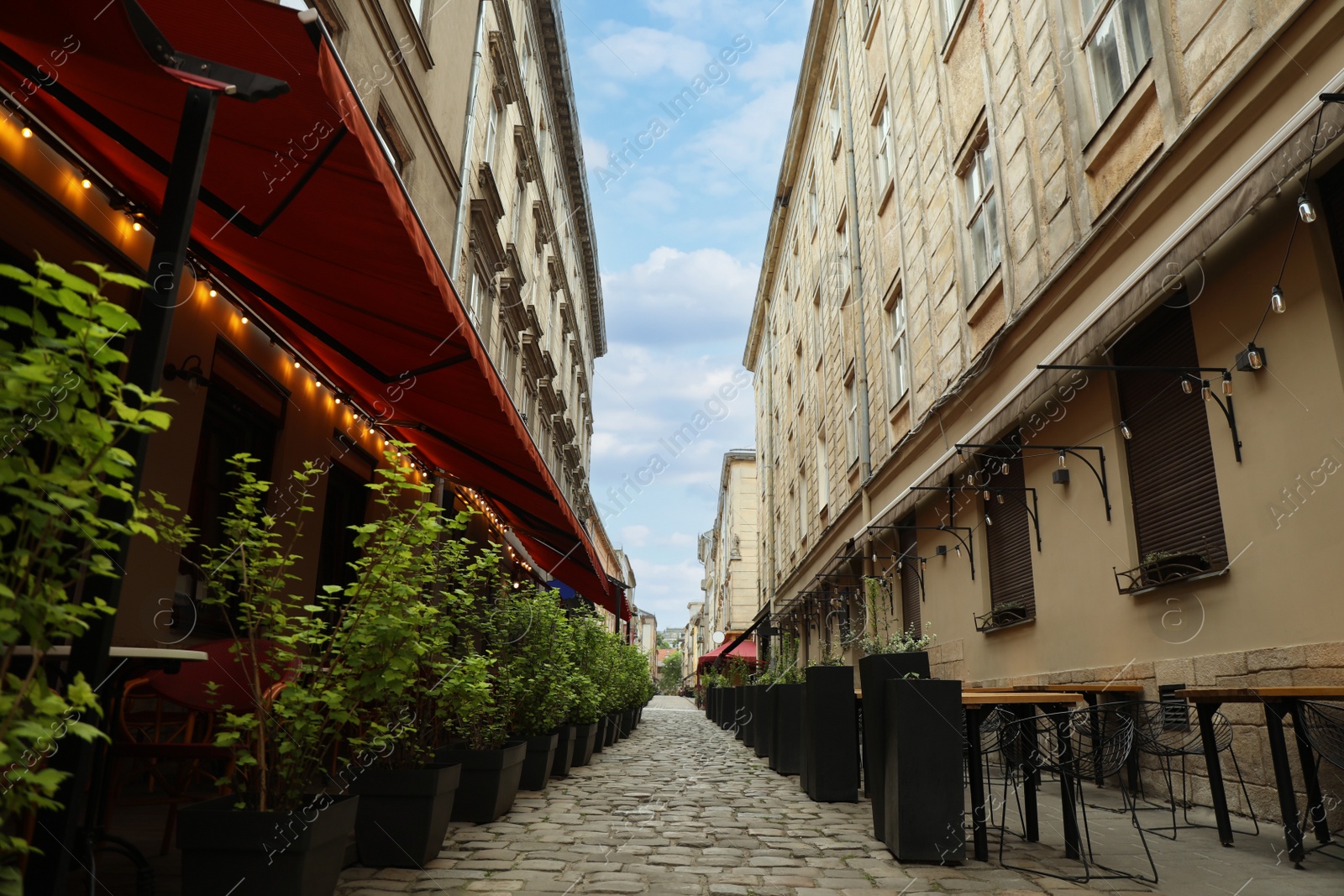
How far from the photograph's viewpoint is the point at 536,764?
7.20 m

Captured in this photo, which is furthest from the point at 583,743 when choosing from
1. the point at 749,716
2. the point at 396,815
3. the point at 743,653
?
the point at 743,653

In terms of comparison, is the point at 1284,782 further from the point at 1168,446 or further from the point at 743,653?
the point at 743,653

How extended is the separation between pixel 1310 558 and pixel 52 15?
6.97m

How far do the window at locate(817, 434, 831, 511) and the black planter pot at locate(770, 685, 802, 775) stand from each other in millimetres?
11704

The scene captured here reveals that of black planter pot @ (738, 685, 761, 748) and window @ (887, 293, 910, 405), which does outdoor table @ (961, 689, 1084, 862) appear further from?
window @ (887, 293, 910, 405)

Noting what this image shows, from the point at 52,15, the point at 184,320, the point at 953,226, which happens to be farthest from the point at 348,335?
the point at 953,226

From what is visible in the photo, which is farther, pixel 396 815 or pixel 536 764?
pixel 536 764

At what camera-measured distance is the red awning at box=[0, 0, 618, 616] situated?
11.2 feet

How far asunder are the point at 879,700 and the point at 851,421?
1330cm

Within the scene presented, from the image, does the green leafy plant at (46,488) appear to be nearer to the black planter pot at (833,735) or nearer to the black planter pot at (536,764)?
the black planter pot at (536,764)

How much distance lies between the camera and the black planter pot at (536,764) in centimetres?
717

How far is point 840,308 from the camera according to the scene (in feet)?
62.5

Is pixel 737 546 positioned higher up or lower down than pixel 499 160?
lower down

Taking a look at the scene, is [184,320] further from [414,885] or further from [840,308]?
[840,308]
